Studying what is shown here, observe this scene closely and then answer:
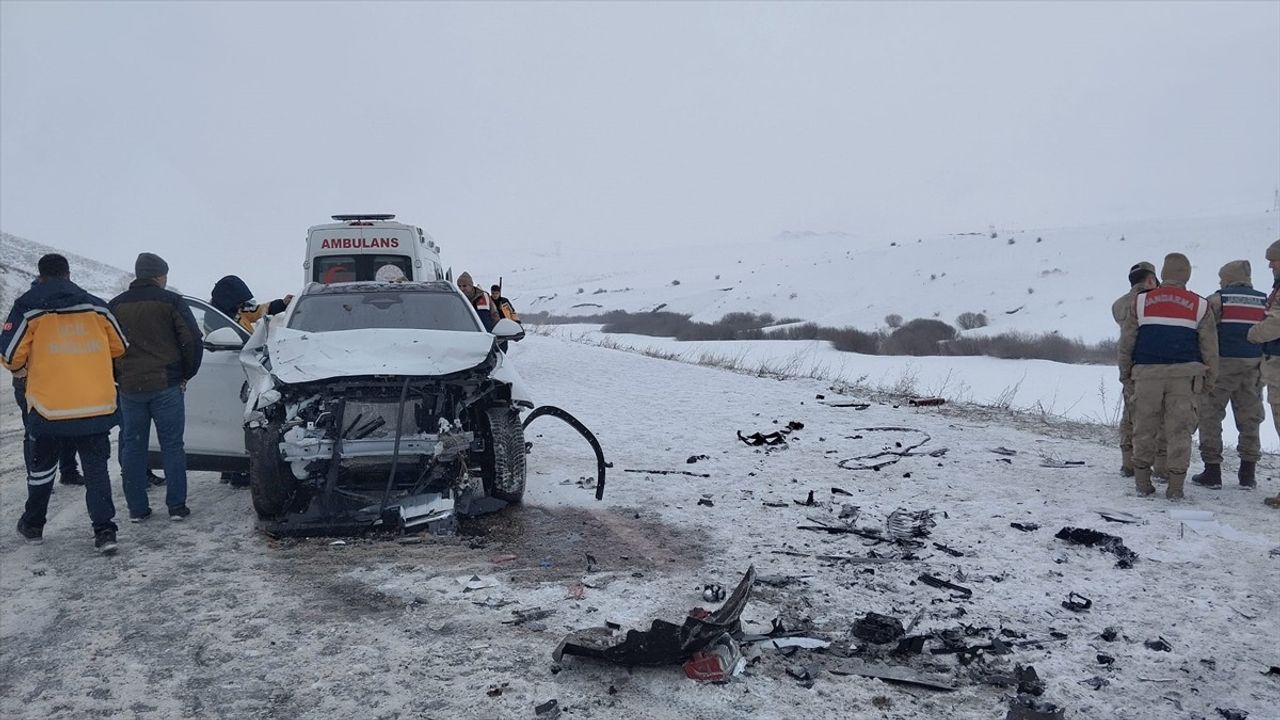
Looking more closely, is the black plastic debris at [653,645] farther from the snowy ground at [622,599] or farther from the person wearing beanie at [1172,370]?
the person wearing beanie at [1172,370]

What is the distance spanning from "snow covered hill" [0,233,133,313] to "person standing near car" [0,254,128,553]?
71.7 ft

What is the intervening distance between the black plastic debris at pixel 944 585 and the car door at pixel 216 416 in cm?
525

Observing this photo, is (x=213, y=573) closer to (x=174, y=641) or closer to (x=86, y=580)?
(x=86, y=580)

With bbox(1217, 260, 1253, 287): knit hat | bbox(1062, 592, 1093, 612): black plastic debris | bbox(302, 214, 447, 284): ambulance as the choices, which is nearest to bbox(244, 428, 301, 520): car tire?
bbox(1062, 592, 1093, 612): black plastic debris

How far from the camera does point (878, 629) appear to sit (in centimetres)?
396

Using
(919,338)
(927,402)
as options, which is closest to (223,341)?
(927,402)

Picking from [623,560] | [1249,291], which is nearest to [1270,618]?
[623,560]

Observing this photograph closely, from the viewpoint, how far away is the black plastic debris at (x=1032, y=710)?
316cm

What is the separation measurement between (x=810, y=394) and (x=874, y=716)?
919cm

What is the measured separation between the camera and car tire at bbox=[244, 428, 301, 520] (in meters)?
5.54

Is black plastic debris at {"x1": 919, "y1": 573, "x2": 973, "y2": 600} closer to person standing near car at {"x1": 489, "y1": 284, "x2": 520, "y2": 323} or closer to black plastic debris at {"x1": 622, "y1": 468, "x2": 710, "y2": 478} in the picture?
black plastic debris at {"x1": 622, "y1": 468, "x2": 710, "y2": 478}

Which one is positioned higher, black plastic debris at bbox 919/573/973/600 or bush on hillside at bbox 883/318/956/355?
bush on hillside at bbox 883/318/956/355

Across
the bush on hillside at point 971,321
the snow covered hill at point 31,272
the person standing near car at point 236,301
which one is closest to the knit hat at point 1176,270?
the person standing near car at point 236,301

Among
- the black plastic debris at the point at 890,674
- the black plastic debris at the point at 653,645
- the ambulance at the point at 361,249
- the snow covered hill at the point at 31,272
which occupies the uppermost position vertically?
the snow covered hill at the point at 31,272
